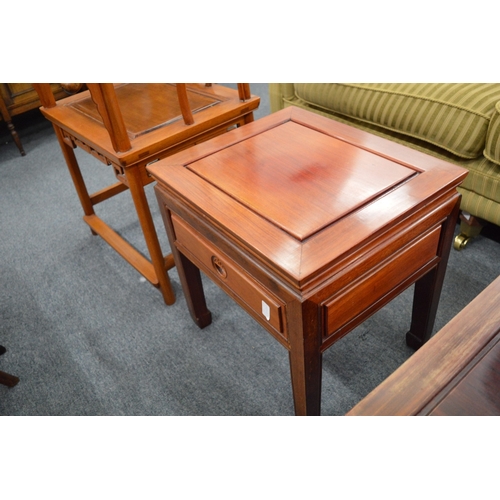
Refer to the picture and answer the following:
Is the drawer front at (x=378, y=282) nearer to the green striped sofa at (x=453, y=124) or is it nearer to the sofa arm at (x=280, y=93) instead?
the green striped sofa at (x=453, y=124)

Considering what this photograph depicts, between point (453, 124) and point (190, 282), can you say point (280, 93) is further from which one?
point (190, 282)

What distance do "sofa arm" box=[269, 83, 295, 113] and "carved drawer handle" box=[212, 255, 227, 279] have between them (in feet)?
3.09

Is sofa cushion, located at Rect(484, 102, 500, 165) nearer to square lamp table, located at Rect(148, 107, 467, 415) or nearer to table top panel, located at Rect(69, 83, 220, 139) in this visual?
square lamp table, located at Rect(148, 107, 467, 415)

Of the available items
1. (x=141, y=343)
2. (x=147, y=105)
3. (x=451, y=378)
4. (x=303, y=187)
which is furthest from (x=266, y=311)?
(x=147, y=105)

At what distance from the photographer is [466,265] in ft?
3.98

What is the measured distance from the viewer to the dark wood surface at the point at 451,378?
0.44 meters

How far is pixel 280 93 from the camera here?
163 centimetres

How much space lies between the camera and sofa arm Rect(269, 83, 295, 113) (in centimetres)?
158

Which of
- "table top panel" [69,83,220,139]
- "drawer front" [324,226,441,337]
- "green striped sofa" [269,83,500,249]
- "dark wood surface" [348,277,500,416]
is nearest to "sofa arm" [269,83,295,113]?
"green striped sofa" [269,83,500,249]

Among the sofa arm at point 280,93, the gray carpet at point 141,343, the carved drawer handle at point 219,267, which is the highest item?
the carved drawer handle at point 219,267

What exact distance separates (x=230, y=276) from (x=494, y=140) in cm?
70

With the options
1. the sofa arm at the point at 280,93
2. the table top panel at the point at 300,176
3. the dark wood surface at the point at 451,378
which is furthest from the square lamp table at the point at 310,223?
the sofa arm at the point at 280,93
